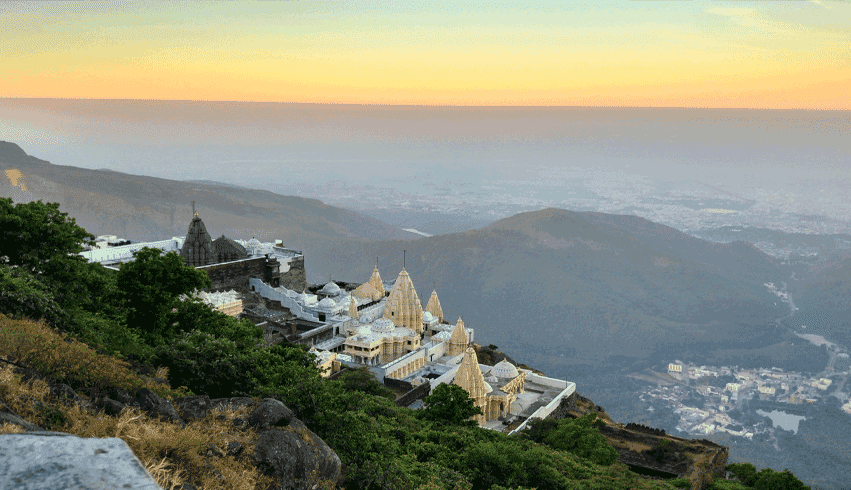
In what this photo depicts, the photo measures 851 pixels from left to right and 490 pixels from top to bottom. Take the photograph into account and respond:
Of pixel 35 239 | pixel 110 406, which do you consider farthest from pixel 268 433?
pixel 35 239

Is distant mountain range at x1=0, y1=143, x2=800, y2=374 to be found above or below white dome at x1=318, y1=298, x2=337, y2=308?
below

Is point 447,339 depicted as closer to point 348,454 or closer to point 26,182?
point 348,454

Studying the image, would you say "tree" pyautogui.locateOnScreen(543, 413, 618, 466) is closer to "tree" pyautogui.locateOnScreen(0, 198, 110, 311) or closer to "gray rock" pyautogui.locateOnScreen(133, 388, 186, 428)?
"tree" pyautogui.locateOnScreen(0, 198, 110, 311)

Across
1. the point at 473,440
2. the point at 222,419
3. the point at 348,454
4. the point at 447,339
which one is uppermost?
the point at 222,419

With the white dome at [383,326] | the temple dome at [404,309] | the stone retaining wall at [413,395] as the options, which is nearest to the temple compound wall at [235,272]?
the temple dome at [404,309]

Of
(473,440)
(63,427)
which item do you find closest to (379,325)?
(473,440)

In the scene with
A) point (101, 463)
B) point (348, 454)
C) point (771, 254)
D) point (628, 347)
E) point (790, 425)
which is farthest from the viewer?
point (771, 254)

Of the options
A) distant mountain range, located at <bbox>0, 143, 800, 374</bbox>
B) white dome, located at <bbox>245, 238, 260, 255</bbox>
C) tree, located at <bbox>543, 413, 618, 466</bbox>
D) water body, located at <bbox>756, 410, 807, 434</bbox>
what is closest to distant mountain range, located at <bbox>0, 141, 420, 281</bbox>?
distant mountain range, located at <bbox>0, 143, 800, 374</bbox>
